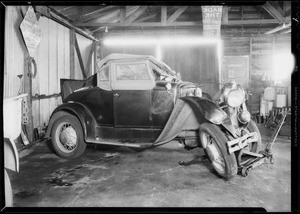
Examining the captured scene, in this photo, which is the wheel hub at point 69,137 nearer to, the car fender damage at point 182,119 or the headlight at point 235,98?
the car fender damage at point 182,119

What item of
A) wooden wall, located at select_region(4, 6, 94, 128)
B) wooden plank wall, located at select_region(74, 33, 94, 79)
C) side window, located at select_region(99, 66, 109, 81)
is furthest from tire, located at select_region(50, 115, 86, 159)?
wooden plank wall, located at select_region(74, 33, 94, 79)

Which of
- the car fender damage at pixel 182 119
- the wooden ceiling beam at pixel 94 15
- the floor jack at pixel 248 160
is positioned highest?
the wooden ceiling beam at pixel 94 15

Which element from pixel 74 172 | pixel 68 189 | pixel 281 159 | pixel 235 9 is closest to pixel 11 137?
pixel 68 189

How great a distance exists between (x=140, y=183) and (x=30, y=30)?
13.3 feet

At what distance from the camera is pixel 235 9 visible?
1006cm

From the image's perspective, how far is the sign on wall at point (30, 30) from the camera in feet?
15.7

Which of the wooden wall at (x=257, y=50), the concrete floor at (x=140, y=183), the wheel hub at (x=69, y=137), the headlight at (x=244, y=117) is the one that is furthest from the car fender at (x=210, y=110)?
the wooden wall at (x=257, y=50)

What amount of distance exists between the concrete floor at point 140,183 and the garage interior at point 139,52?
0.5 inches

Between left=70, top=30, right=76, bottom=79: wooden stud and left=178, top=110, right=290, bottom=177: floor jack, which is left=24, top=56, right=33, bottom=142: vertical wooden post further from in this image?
left=178, top=110, right=290, bottom=177: floor jack

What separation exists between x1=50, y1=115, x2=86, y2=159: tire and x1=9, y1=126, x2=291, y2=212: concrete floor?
0.17 metres

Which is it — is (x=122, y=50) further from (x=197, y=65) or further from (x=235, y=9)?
(x=235, y=9)

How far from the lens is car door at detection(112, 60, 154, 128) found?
13.0 ft
